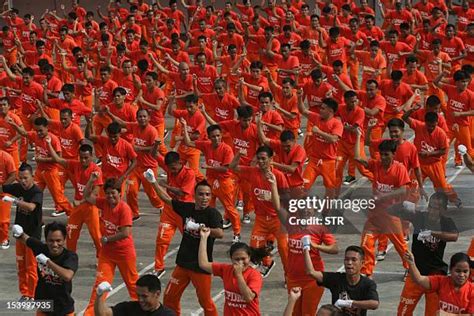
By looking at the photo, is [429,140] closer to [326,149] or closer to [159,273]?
[326,149]

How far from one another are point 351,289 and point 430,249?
6.51ft

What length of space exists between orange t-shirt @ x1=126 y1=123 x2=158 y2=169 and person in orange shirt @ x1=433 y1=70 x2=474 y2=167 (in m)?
5.77

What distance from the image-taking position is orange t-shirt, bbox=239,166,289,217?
16.8m

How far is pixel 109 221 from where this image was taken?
16.1 meters

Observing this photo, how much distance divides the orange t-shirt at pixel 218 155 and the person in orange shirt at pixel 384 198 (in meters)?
2.71

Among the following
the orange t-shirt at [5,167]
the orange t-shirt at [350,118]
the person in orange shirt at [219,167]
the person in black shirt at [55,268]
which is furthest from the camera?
the orange t-shirt at [350,118]

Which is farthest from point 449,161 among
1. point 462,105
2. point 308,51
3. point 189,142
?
point 189,142

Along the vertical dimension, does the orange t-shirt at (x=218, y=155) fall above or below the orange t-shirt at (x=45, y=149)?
above

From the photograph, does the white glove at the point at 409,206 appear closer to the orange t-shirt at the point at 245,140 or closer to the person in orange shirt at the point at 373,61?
the orange t-shirt at the point at 245,140

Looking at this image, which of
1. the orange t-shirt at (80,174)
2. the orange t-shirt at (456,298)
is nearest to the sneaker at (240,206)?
the orange t-shirt at (80,174)

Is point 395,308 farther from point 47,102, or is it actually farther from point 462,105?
point 47,102

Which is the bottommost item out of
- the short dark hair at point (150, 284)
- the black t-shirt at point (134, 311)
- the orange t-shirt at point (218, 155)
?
the orange t-shirt at point (218, 155)

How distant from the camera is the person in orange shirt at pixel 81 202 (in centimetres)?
1770

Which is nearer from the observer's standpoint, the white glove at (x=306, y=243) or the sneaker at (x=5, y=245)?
the white glove at (x=306, y=243)
